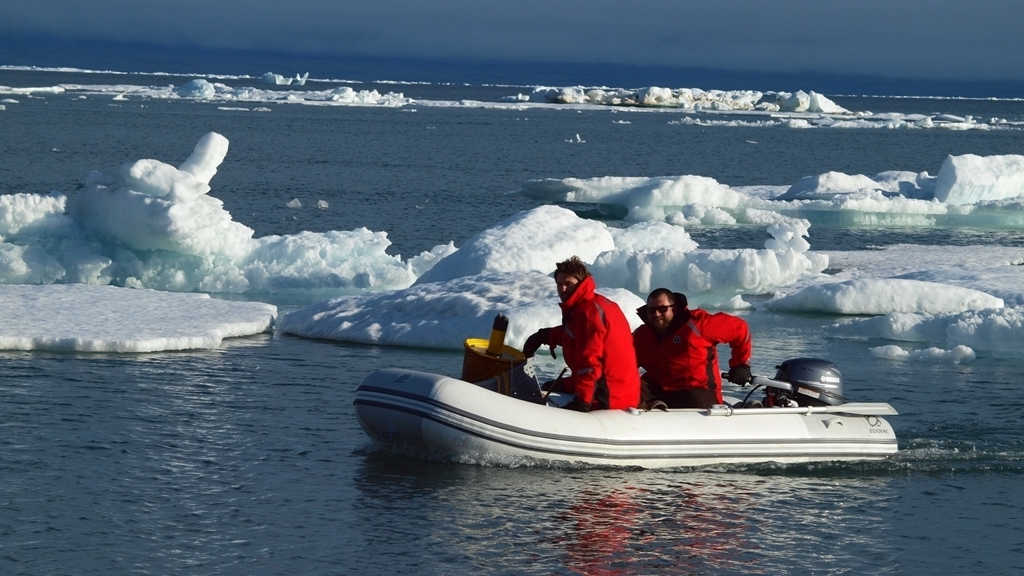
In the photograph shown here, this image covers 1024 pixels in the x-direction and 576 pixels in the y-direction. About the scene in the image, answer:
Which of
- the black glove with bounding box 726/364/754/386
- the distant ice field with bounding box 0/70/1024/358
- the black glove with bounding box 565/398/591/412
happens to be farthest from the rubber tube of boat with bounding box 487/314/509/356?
the distant ice field with bounding box 0/70/1024/358

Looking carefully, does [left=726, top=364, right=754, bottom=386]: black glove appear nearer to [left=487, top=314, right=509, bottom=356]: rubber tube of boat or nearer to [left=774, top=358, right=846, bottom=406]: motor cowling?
[left=774, top=358, right=846, bottom=406]: motor cowling

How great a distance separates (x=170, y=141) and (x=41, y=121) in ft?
36.4

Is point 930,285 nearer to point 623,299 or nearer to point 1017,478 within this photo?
point 623,299

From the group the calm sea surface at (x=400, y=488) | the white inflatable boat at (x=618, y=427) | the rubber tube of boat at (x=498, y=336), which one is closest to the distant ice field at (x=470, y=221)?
the calm sea surface at (x=400, y=488)

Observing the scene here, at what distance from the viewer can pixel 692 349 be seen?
398 inches

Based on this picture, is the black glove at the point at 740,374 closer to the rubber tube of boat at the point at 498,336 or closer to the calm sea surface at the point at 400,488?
the calm sea surface at the point at 400,488

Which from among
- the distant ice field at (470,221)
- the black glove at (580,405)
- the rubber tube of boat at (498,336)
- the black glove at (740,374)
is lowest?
the distant ice field at (470,221)

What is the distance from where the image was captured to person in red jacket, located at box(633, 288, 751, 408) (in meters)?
10.0

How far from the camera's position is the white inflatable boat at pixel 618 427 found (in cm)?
974

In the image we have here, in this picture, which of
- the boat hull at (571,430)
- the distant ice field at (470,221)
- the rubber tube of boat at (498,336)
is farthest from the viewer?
the distant ice field at (470,221)

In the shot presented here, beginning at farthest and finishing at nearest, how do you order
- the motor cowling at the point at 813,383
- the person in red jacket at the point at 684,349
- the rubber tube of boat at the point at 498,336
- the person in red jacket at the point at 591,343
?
1. the motor cowling at the point at 813,383
2. the rubber tube of boat at the point at 498,336
3. the person in red jacket at the point at 684,349
4. the person in red jacket at the point at 591,343

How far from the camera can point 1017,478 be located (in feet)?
34.2

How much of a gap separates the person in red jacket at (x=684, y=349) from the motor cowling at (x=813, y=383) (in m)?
0.58

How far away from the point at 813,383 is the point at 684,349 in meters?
1.12
